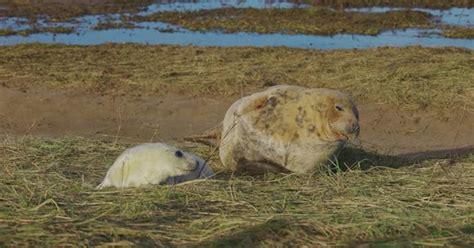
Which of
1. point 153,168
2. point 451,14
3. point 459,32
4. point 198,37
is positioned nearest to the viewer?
point 153,168

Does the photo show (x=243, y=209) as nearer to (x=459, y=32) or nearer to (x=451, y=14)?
(x=459, y=32)

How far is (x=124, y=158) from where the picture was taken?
5508mm

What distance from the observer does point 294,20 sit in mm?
21859

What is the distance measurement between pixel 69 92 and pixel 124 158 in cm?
569

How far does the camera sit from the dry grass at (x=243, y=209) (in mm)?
4066

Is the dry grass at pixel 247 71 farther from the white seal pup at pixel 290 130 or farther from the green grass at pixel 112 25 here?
the green grass at pixel 112 25

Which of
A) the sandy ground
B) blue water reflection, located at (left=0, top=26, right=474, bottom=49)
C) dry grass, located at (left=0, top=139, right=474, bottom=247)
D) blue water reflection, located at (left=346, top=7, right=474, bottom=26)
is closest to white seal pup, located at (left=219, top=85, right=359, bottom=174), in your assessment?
dry grass, located at (left=0, top=139, right=474, bottom=247)

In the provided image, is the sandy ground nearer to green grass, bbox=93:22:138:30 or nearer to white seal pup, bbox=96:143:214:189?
white seal pup, bbox=96:143:214:189

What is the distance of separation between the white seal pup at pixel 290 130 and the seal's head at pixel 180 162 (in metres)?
0.58

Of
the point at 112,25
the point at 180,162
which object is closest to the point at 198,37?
the point at 112,25

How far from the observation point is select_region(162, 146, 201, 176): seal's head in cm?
539

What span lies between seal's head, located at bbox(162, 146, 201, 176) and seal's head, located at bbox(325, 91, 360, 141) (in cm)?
97

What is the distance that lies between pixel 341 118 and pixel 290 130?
1.29ft

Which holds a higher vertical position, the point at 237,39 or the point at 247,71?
the point at 247,71
